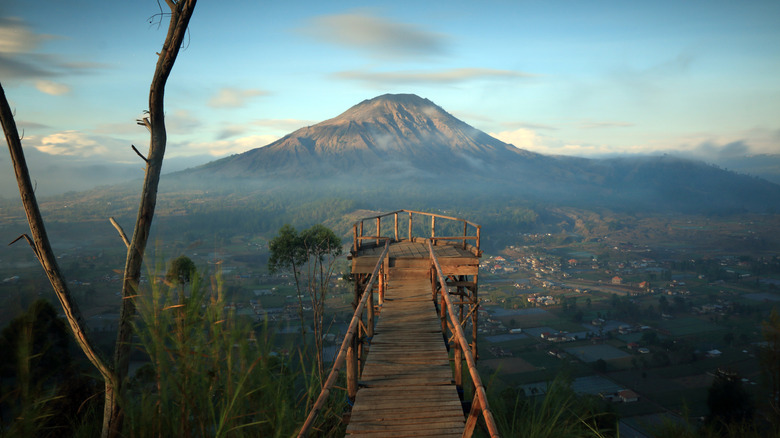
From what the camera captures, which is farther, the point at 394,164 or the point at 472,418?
the point at 394,164

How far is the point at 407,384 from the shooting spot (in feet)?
15.2

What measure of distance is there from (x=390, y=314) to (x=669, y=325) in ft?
200

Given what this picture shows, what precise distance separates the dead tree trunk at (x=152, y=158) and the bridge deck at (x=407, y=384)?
2.44 m

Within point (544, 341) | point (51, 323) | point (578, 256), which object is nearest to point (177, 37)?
point (51, 323)

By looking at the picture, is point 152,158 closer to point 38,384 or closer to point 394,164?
point 38,384

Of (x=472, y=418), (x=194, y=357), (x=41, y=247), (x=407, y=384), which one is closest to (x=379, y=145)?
(x=407, y=384)

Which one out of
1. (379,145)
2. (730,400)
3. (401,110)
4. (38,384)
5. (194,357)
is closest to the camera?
(194,357)

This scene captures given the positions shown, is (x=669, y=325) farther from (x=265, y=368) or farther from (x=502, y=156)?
→ (x=502, y=156)

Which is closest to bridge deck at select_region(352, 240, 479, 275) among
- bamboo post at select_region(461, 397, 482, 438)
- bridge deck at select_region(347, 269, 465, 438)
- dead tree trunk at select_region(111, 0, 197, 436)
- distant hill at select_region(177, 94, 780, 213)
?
bridge deck at select_region(347, 269, 465, 438)

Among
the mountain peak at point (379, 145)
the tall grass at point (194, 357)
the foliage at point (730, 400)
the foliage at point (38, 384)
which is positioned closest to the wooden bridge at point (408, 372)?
the tall grass at point (194, 357)

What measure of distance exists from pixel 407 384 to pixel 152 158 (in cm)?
370

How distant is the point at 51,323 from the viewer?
28.9 ft

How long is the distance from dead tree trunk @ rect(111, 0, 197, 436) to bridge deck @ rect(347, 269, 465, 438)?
96.1 inches

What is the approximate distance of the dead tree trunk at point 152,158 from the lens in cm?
412
